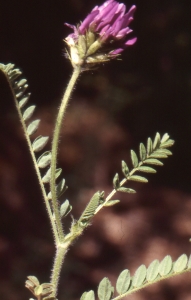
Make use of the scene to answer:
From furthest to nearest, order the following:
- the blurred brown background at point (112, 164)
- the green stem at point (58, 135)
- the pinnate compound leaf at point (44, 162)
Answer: the blurred brown background at point (112, 164), the pinnate compound leaf at point (44, 162), the green stem at point (58, 135)

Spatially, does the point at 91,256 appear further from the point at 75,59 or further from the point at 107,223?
the point at 75,59

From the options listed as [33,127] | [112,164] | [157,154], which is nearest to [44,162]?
[33,127]

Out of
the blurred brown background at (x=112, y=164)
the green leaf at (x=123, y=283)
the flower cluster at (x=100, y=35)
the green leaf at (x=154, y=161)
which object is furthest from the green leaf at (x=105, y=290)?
the blurred brown background at (x=112, y=164)

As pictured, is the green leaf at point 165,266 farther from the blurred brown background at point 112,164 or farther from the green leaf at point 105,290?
the blurred brown background at point 112,164

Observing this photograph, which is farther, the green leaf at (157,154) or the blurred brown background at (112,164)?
the blurred brown background at (112,164)

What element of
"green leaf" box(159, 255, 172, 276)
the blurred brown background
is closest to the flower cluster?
"green leaf" box(159, 255, 172, 276)

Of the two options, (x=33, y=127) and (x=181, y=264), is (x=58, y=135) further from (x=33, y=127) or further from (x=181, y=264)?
(x=181, y=264)
